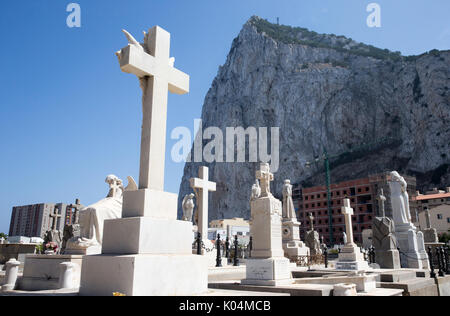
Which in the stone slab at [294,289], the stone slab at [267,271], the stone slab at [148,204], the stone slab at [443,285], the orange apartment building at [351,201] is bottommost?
the stone slab at [443,285]

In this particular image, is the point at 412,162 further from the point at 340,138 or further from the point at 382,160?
the point at 340,138

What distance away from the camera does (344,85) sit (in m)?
92.0

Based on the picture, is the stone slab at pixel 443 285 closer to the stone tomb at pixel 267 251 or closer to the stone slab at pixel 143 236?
the stone tomb at pixel 267 251

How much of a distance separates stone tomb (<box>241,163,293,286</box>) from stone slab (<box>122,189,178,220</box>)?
3.94 metres

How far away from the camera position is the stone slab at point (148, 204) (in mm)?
4551

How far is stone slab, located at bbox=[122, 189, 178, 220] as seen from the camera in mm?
4551

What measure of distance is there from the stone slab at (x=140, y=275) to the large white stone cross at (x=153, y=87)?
1.16 metres

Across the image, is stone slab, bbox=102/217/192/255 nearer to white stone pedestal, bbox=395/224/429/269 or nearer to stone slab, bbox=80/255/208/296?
stone slab, bbox=80/255/208/296

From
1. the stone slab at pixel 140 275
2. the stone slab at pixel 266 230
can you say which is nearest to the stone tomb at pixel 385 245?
the stone slab at pixel 266 230

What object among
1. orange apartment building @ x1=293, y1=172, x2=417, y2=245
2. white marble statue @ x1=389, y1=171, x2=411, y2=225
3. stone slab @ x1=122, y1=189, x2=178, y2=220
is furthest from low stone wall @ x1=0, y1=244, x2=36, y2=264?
orange apartment building @ x1=293, y1=172, x2=417, y2=245

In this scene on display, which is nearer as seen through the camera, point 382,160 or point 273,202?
point 273,202

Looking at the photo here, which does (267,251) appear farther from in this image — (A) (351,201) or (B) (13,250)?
(A) (351,201)

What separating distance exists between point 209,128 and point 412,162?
66.6m

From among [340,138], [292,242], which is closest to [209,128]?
[340,138]
